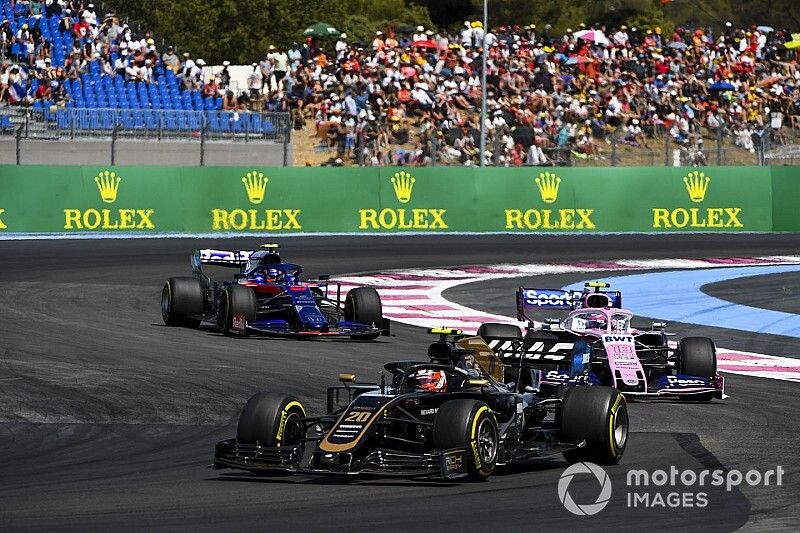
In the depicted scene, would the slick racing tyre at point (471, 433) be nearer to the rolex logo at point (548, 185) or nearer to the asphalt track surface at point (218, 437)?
the asphalt track surface at point (218, 437)

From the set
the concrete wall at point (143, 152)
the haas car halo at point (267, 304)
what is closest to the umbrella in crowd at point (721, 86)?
the concrete wall at point (143, 152)

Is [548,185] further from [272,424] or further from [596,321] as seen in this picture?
[272,424]

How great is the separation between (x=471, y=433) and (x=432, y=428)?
0.98ft

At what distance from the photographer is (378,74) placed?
42312mm

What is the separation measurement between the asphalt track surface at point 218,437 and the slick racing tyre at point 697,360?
1.14ft

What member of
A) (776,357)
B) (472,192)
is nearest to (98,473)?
(776,357)

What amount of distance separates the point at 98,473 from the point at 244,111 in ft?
95.2

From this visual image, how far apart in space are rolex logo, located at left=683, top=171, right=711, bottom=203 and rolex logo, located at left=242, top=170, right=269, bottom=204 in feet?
33.7

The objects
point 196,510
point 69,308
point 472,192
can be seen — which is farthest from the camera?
point 472,192

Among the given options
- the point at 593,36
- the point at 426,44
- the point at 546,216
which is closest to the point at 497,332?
the point at 546,216

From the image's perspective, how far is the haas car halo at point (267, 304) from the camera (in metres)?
18.7

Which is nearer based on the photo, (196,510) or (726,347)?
(196,510)

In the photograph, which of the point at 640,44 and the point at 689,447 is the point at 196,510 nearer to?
the point at 689,447

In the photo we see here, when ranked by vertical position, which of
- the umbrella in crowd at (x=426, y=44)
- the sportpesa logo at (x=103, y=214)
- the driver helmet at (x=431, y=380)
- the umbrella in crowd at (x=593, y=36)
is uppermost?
the umbrella in crowd at (x=593, y=36)
